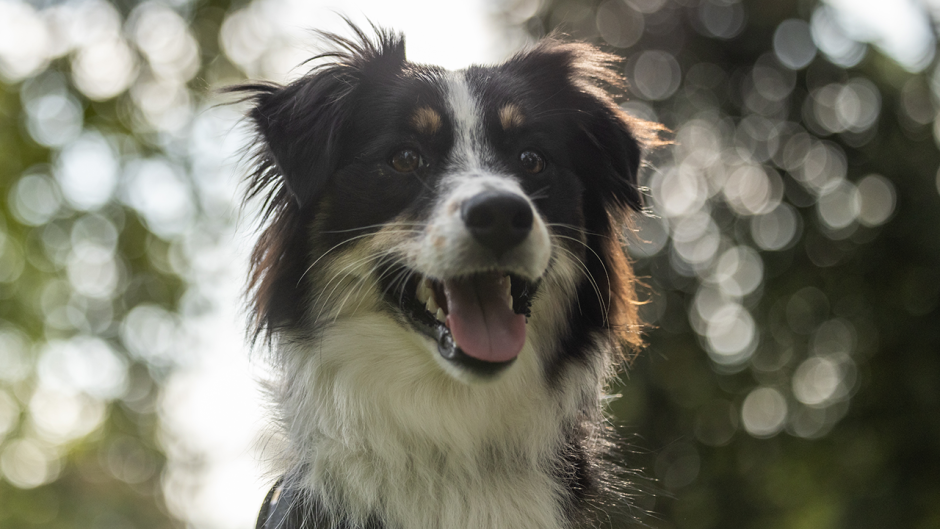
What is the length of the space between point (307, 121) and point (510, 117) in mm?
851

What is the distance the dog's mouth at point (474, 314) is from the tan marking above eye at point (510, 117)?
0.67 meters

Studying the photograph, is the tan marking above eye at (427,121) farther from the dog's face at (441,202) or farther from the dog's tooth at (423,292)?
the dog's tooth at (423,292)

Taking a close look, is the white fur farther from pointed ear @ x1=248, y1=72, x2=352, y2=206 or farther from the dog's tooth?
pointed ear @ x1=248, y1=72, x2=352, y2=206

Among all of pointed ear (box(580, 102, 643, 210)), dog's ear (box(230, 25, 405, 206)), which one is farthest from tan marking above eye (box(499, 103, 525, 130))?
dog's ear (box(230, 25, 405, 206))

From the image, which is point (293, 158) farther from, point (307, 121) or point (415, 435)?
point (415, 435)

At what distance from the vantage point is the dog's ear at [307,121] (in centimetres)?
311

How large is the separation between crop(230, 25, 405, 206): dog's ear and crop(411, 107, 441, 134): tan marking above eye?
314 millimetres

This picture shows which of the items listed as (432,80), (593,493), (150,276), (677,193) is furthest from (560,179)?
(150,276)

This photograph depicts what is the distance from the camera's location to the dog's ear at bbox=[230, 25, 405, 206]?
122 inches

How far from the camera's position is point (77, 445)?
63.3 feet

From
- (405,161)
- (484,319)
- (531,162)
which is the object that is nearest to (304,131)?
(405,161)

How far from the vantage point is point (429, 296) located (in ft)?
9.81

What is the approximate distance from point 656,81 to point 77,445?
56.8 feet

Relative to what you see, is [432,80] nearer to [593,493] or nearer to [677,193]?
[593,493]
